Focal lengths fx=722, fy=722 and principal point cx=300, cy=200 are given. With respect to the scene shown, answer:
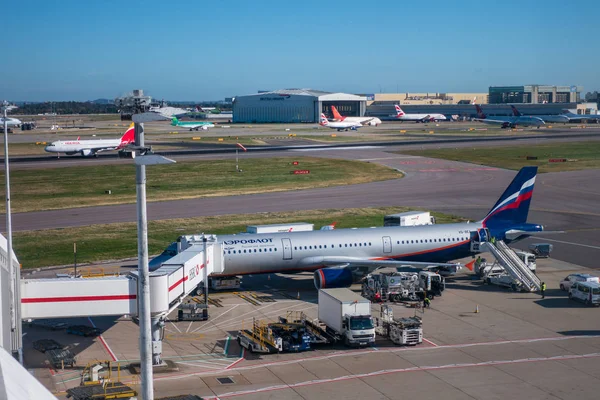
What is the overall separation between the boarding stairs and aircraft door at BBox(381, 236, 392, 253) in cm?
688

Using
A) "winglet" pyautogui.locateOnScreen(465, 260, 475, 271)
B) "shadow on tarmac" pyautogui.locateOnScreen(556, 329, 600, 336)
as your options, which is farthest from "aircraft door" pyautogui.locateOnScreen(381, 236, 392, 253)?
"shadow on tarmac" pyautogui.locateOnScreen(556, 329, 600, 336)

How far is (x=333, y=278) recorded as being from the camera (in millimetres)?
47250

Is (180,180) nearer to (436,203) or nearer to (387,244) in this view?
(436,203)

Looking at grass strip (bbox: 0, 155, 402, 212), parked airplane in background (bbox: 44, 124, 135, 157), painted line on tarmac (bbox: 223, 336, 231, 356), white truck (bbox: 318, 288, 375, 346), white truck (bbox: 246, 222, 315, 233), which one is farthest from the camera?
parked airplane in background (bbox: 44, 124, 135, 157)

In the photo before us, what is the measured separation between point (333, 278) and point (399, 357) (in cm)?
1212

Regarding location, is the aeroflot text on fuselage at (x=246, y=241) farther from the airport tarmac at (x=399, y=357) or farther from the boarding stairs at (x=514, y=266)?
the boarding stairs at (x=514, y=266)

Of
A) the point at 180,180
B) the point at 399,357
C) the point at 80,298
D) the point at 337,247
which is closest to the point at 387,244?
the point at 337,247

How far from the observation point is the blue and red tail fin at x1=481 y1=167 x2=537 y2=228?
54531mm

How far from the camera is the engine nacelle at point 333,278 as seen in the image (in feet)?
154

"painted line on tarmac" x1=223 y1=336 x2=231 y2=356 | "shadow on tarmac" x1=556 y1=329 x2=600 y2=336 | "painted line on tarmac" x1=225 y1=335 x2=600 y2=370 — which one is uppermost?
"shadow on tarmac" x1=556 y1=329 x2=600 y2=336

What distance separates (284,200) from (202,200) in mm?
9905

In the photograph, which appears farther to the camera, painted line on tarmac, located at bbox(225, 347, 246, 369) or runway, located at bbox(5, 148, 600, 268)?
runway, located at bbox(5, 148, 600, 268)

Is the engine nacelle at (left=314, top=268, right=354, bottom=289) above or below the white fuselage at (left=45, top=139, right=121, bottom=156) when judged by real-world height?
below

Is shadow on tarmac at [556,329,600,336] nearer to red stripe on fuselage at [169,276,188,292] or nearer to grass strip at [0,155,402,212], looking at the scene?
red stripe on fuselage at [169,276,188,292]
